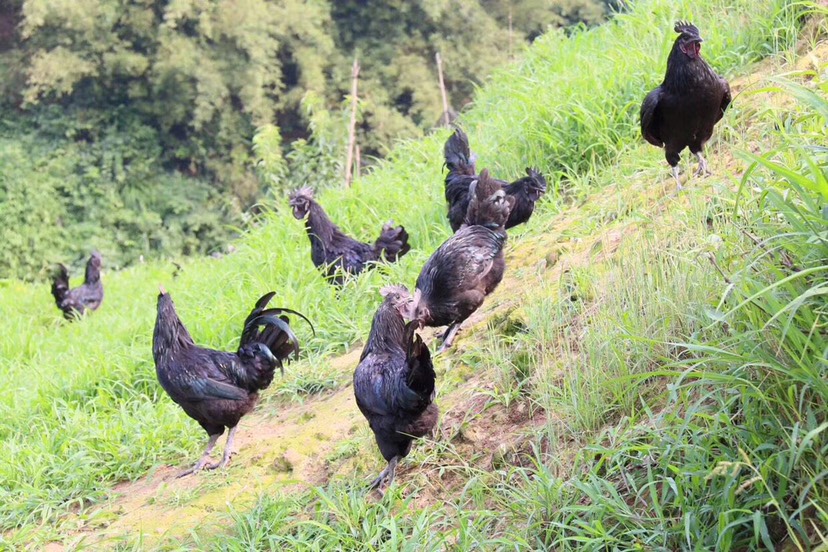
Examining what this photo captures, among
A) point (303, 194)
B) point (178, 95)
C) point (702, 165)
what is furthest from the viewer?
point (178, 95)

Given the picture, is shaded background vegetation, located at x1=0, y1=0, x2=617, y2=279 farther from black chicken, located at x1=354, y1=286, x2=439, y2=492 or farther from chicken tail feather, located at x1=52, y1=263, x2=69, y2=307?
black chicken, located at x1=354, y1=286, x2=439, y2=492

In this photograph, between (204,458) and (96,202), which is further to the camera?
(96,202)

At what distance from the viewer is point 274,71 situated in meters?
22.7

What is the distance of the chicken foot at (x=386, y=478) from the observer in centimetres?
387

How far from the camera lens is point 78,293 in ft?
36.5

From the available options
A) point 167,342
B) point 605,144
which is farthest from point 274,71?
point 167,342

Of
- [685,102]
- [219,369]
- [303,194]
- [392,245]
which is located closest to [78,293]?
Answer: [303,194]

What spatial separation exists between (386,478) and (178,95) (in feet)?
66.7

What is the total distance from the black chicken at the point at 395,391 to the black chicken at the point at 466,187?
2360mm

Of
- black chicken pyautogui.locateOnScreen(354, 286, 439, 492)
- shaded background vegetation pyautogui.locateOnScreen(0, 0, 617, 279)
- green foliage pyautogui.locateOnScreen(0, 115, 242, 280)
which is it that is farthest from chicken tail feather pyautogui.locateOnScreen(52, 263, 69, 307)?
shaded background vegetation pyautogui.locateOnScreen(0, 0, 617, 279)

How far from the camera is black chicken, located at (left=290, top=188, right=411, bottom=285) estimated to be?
725cm

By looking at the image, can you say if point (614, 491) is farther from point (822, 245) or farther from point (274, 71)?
point (274, 71)

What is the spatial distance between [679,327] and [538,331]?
85 centimetres

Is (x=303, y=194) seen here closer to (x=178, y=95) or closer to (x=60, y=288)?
(x=60, y=288)
